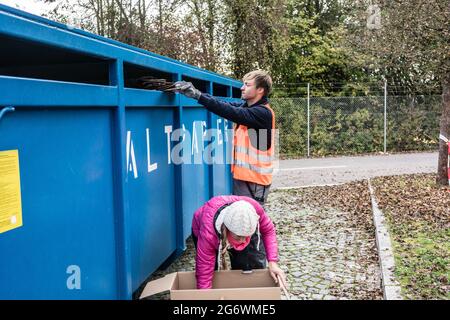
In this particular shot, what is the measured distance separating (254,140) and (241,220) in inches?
59.9

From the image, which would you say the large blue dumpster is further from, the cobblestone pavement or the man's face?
the cobblestone pavement

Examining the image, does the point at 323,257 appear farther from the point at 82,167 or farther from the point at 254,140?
the point at 82,167

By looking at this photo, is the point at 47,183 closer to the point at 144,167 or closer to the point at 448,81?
the point at 144,167

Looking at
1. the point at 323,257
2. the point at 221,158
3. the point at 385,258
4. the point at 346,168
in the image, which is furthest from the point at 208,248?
the point at 346,168

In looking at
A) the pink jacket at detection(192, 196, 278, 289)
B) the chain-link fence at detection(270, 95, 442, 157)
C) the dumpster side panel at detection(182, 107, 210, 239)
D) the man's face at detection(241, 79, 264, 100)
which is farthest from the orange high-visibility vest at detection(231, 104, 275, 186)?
the chain-link fence at detection(270, 95, 442, 157)

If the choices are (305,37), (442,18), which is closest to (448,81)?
(442,18)

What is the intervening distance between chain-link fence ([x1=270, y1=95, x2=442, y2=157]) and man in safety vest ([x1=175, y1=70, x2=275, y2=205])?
13.2 metres

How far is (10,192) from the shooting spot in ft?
6.59

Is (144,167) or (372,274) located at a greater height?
(144,167)

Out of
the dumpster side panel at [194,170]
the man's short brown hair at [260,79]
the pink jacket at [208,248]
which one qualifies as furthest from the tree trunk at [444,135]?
the pink jacket at [208,248]

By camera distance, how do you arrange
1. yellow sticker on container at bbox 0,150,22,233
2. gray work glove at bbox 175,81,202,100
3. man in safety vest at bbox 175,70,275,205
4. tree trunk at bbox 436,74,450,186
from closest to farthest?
yellow sticker on container at bbox 0,150,22,233 → gray work glove at bbox 175,81,202,100 → man in safety vest at bbox 175,70,275,205 → tree trunk at bbox 436,74,450,186

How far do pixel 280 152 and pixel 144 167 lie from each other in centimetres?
1388

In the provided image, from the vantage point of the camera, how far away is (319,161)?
15695 mm

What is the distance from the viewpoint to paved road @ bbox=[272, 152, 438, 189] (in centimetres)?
1167
